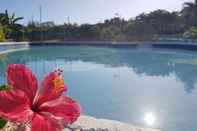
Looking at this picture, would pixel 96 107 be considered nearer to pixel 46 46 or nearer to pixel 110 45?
pixel 110 45

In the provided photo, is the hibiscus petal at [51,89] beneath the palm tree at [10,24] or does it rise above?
beneath

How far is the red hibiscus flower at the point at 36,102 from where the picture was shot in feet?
1.59

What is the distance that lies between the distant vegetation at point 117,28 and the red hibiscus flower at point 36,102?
2522 centimetres

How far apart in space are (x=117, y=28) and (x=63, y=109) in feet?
99.2

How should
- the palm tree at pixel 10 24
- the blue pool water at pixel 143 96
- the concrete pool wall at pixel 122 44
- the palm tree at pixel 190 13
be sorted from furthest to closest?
the palm tree at pixel 190 13 < the palm tree at pixel 10 24 < the concrete pool wall at pixel 122 44 < the blue pool water at pixel 143 96

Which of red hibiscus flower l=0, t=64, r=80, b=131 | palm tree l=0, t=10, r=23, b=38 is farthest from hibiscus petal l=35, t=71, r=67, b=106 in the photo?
palm tree l=0, t=10, r=23, b=38

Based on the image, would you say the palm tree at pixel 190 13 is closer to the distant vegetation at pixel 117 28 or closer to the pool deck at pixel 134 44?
the distant vegetation at pixel 117 28

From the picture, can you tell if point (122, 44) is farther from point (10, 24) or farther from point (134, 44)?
point (10, 24)

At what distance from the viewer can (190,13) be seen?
2791 centimetres

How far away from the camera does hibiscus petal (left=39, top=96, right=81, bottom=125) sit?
20.6 inches

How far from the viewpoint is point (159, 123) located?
212 inches

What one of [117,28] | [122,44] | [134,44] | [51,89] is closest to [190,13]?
[117,28]

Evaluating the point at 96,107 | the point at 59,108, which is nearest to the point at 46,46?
the point at 96,107

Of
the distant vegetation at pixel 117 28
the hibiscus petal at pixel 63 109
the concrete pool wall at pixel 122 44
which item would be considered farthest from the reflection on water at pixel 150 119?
the distant vegetation at pixel 117 28
